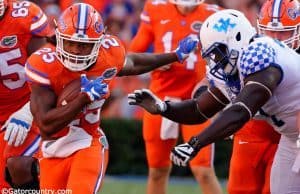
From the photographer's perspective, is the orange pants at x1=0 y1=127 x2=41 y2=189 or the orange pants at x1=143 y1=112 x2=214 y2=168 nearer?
the orange pants at x1=0 y1=127 x2=41 y2=189

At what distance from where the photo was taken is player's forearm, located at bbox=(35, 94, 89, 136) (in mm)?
5375

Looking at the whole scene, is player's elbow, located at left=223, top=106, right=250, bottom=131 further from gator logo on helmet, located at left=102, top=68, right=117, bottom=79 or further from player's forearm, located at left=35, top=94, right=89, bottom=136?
gator logo on helmet, located at left=102, top=68, right=117, bottom=79

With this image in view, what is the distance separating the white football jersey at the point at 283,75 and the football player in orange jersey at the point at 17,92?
1466 millimetres

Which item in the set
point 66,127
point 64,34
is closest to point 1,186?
point 66,127

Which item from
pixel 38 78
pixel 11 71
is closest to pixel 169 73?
pixel 11 71

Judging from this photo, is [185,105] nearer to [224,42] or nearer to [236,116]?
[224,42]

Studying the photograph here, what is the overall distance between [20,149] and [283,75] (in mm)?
2058

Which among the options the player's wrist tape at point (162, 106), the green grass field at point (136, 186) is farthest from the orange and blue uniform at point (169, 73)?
the player's wrist tape at point (162, 106)

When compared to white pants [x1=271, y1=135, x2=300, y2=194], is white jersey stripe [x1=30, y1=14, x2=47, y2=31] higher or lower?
higher

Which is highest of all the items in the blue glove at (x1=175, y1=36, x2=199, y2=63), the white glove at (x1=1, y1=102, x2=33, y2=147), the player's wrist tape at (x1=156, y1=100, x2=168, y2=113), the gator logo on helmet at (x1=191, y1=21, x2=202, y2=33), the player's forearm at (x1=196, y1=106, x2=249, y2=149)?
the player's forearm at (x1=196, y1=106, x2=249, y2=149)

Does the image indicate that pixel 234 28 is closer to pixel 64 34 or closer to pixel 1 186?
pixel 64 34

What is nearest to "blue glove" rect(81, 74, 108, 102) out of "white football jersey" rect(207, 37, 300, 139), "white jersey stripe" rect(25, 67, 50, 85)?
"white jersey stripe" rect(25, 67, 50, 85)

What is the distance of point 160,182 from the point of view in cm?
738

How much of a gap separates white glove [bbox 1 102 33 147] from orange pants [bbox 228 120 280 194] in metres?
1.34
